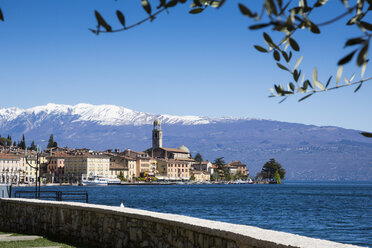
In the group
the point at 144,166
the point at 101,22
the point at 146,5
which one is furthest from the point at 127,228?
the point at 144,166

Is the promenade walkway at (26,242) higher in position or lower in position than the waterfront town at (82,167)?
lower

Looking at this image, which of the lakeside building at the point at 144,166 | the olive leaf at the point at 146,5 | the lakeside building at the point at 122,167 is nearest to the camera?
the olive leaf at the point at 146,5

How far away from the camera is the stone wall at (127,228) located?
6.98m

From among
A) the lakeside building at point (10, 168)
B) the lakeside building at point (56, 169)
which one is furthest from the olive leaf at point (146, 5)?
the lakeside building at point (56, 169)

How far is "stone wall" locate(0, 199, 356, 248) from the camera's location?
698 centimetres

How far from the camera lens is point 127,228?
995 centimetres

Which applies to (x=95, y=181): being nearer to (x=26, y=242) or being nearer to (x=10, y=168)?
(x=10, y=168)

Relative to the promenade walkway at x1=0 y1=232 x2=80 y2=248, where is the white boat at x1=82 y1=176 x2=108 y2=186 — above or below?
above

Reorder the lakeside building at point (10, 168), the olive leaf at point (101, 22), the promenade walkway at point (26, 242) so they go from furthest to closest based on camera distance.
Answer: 1. the lakeside building at point (10, 168)
2. the promenade walkway at point (26, 242)
3. the olive leaf at point (101, 22)

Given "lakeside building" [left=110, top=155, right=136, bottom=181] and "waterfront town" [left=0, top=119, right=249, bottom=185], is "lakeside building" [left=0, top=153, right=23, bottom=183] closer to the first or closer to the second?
"waterfront town" [left=0, top=119, right=249, bottom=185]

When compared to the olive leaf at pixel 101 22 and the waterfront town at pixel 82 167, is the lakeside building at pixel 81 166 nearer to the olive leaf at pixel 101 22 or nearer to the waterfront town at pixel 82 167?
the waterfront town at pixel 82 167

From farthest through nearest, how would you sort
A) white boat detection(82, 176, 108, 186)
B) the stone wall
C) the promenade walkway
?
white boat detection(82, 176, 108, 186) < the promenade walkway < the stone wall

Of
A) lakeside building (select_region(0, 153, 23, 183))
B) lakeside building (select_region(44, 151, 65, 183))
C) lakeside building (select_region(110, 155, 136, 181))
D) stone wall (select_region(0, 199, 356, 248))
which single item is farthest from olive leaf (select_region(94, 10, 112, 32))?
lakeside building (select_region(110, 155, 136, 181))

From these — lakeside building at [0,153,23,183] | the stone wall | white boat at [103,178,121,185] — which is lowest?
the stone wall
